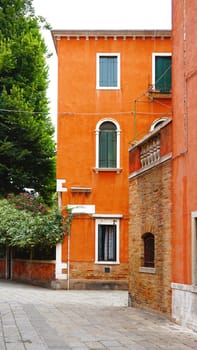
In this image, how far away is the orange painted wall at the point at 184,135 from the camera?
1277 centimetres

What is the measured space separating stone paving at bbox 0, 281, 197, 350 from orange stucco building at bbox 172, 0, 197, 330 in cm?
69

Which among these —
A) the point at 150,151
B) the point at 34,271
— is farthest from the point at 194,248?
the point at 34,271

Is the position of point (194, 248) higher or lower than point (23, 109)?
lower

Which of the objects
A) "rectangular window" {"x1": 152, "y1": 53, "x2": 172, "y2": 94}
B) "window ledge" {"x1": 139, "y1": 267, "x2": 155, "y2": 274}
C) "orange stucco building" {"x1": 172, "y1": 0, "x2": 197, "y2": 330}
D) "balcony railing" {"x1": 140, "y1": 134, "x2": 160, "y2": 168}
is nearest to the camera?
"orange stucco building" {"x1": 172, "y1": 0, "x2": 197, "y2": 330}

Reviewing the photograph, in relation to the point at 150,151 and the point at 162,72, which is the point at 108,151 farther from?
the point at 150,151

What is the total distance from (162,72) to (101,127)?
3102 millimetres

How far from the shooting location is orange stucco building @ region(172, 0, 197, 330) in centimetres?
1255

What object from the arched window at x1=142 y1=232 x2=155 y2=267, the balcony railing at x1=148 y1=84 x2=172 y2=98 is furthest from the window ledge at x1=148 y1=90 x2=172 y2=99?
the arched window at x1=142 y1=232 x2=155 y2=267

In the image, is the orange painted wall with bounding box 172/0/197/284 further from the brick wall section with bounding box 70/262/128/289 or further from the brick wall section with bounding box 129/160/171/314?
Answer: the brick wall section with bounding box 70/262/128/289

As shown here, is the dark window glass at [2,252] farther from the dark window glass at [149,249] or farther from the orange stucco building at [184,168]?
the orange stucco building at [184,168]

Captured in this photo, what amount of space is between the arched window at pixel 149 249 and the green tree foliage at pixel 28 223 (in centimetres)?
867

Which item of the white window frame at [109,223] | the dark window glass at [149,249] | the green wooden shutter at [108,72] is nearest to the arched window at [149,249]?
the dark window glass at [149,249]

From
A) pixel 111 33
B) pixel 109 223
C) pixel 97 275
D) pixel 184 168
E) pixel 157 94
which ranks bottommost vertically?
pixel 97 275

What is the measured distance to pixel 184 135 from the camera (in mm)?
13234
